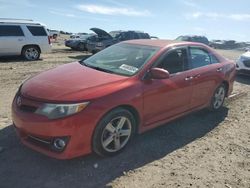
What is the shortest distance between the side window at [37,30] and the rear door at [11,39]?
0.48 metres

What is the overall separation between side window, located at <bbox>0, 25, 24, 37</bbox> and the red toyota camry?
9.73m

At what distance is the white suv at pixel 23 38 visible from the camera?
1419cm

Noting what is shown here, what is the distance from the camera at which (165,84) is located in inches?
201

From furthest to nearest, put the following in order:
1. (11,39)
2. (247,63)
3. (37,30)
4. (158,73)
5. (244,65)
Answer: (37,30), (11,39), (244,65), (247,63), (158,73)

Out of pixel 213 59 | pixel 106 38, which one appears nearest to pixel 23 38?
pixel 106 38

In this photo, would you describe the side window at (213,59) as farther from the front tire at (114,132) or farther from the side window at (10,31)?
the side window at (10,31)

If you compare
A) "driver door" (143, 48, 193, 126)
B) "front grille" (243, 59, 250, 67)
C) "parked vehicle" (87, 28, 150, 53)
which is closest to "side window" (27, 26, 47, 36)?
"parked vehicle" (87, 28, 150, 53)

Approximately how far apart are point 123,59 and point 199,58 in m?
1.73

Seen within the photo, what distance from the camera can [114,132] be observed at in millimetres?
4527

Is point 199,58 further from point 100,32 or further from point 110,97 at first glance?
point 100,32

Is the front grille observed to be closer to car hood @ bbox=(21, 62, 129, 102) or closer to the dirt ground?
the dirt ground

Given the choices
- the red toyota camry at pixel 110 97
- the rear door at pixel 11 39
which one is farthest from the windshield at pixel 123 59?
the rear door at pixel 11 39

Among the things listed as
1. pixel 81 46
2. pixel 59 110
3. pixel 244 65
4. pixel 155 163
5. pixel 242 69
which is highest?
pixel 59 110

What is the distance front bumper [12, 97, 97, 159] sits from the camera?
3.99 m
